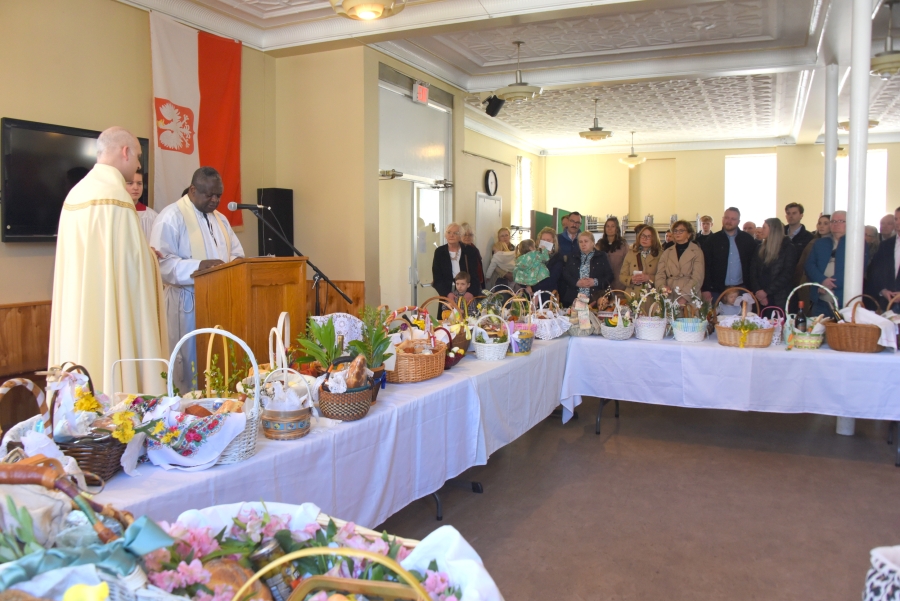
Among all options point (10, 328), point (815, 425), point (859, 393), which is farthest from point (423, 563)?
point (815, 425)

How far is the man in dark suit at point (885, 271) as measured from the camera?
523 cm

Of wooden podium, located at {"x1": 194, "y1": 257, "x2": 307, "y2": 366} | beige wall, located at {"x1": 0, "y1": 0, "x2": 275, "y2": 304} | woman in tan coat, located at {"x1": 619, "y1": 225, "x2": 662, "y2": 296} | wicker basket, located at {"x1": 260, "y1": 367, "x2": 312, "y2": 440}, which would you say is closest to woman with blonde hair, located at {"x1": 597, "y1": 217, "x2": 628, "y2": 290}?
woman in tan coat, located at {"x1": 619, "y1": 225, "x2": 662, "y2": 296}

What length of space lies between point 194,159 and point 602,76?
4.60 meters

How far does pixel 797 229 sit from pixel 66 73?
6.68m

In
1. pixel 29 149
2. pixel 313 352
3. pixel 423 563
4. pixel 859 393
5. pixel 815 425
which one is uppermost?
pixel 29 149

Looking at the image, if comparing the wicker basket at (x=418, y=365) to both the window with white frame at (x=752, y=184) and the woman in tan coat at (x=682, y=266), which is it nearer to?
the woman in tan coat at (x=682, y=266)

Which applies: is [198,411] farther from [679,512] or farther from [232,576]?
[679,512]

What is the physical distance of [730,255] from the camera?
6.27m

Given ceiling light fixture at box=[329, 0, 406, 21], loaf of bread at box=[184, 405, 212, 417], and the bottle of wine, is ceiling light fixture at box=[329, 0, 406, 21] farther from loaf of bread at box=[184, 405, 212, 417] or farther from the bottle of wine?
the bottle of wine

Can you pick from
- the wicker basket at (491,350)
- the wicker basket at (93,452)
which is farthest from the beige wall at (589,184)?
the wicker basket at (93,452)

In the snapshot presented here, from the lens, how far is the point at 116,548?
107cm

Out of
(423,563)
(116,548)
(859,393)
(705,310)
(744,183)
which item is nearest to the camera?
(116,548)

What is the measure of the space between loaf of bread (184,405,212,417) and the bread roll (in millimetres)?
834

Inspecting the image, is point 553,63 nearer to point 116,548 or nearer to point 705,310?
point 705,310
